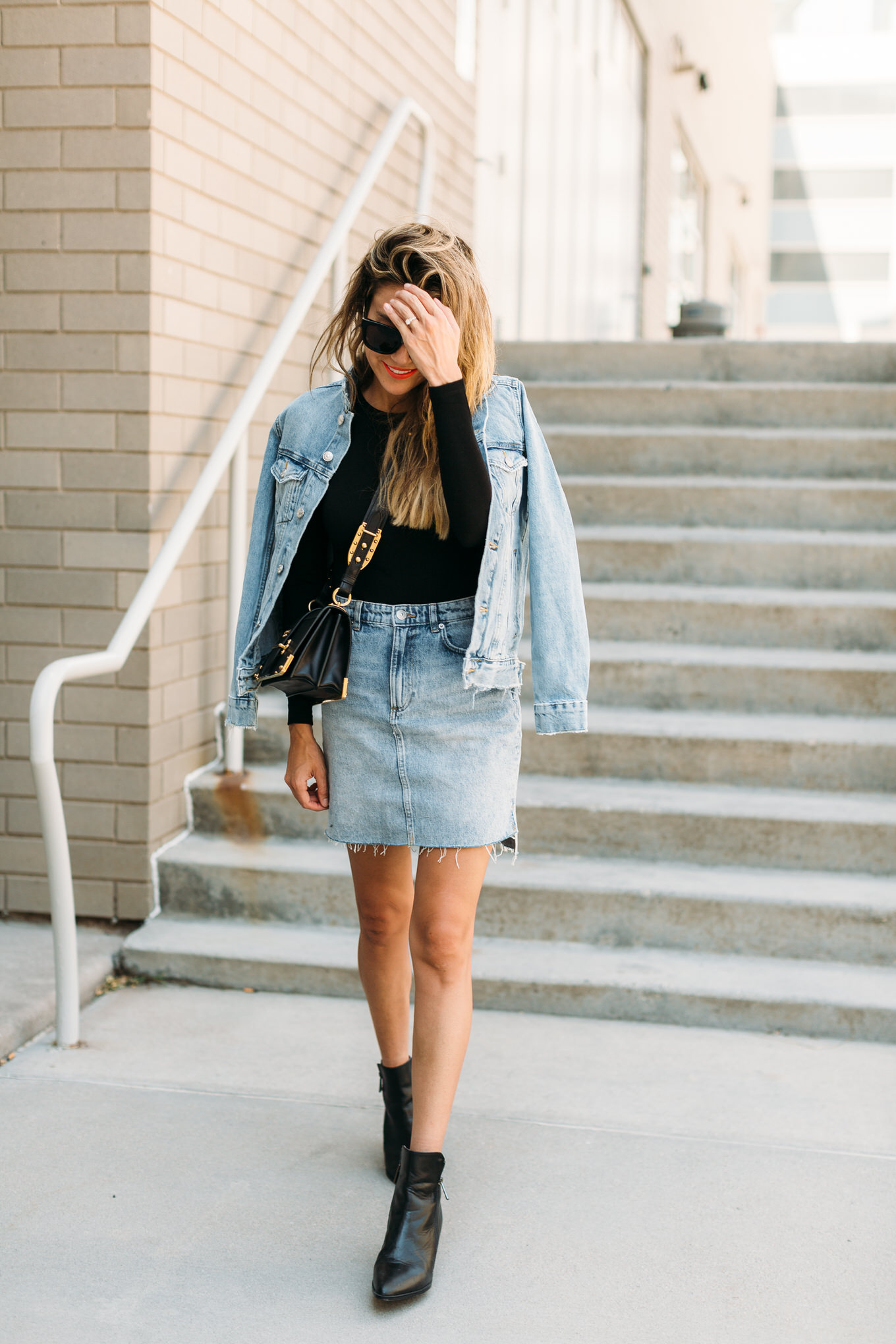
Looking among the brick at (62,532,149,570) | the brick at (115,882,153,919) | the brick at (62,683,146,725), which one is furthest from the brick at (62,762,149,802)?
the brick at (62,532,149,570)

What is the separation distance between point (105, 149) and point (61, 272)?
32cm

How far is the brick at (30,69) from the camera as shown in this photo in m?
3.25

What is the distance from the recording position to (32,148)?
328 cm

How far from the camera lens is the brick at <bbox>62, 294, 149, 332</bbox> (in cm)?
328

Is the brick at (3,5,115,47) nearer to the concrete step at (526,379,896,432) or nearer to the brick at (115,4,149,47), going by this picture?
the brick at (115,4,149,47)

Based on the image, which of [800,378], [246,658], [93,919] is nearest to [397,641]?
[246,658]

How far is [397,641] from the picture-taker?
2.13 meters

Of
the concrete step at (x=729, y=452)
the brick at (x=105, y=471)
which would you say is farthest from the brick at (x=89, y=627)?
the concrete step at (x=729, y=452)

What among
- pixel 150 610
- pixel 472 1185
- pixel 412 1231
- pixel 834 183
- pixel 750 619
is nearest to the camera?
pixel 412 1231

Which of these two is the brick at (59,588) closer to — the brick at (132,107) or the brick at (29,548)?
the brick at (29,548)

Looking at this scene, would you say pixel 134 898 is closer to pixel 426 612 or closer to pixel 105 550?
pixel 105 550

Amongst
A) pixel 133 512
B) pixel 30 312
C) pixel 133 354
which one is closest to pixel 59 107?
pixel 30 312

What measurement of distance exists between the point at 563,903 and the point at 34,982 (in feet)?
4.22

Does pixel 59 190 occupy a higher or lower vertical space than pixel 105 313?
higher
